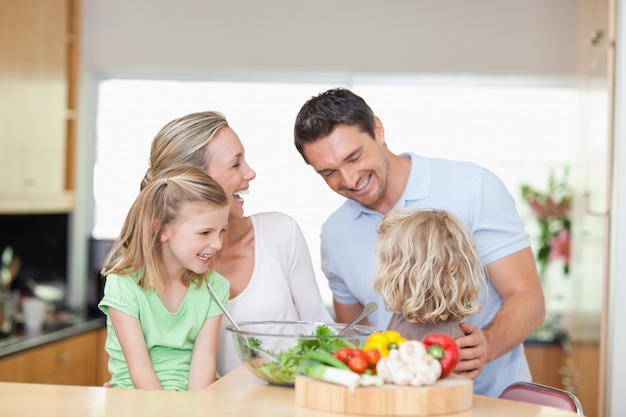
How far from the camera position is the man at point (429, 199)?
8.14 feet

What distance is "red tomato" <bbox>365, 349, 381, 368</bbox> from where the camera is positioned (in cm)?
167

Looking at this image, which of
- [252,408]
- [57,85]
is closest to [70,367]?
[57,85]

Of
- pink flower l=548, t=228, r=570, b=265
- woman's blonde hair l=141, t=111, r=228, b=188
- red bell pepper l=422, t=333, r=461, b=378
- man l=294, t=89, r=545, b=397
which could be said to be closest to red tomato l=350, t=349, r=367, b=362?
red bell pepper l=422, t=333, r=461, b=378

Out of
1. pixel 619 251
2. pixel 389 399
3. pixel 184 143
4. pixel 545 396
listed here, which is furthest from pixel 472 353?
pixel 619 251

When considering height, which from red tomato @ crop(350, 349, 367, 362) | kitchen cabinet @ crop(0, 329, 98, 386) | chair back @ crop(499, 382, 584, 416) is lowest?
kitchen cabinet @ crop(0, 329, 98, 386)

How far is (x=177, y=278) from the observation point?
2.36 meters

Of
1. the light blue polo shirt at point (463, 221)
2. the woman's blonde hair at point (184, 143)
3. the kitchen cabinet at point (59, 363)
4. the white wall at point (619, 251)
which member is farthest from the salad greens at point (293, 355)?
the kitchen cabinet at point (59, 363)

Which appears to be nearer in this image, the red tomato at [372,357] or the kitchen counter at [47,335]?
the red tomato at [372,357]

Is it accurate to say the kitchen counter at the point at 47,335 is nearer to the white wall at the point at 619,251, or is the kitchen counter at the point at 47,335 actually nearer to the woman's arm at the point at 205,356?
the woman's arm at the point at 205,356

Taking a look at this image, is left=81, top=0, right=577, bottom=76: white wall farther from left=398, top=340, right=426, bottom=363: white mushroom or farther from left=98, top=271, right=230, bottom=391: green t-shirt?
left=398, top=340, right=426, bottom=363: white mushroom

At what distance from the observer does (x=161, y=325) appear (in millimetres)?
2289

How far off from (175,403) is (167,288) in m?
0.69

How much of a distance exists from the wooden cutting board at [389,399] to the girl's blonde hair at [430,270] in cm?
53

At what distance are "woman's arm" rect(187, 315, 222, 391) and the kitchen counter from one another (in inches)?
77.1
